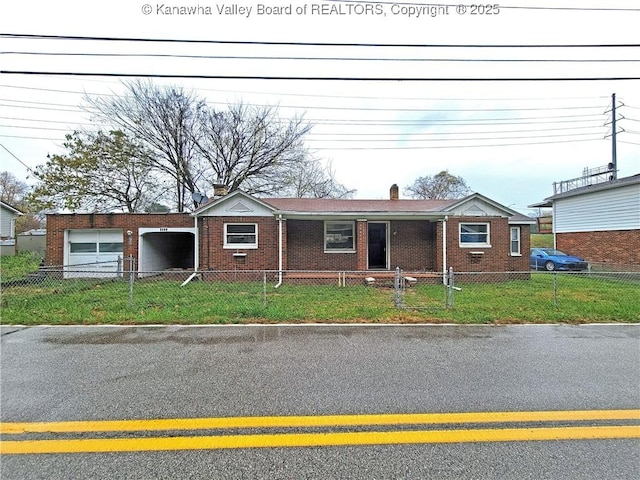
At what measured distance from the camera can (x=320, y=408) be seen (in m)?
2.98

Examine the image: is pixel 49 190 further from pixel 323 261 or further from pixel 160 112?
pixel 323 261

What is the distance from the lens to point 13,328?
587 centimetres

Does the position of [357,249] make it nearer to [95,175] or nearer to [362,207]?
[362,207]

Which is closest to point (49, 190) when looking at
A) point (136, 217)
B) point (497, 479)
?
point (136, 217)

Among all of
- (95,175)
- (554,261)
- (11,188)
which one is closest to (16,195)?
(11,188)

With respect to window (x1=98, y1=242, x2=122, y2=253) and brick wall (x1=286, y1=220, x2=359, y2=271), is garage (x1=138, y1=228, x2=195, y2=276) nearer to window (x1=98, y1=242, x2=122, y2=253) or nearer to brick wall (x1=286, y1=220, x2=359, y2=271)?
window (x1=98, y1=242, x2=122, y2=253)

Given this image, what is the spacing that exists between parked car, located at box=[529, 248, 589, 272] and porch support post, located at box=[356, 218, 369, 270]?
36.1ft

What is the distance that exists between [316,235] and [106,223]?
965 centimetres

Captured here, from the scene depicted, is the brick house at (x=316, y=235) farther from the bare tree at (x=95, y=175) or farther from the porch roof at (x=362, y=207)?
the bare tree at (x=95, y=175)

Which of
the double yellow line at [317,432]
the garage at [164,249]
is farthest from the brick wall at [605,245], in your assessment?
the garage at [164,249]

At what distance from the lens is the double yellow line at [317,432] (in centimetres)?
246

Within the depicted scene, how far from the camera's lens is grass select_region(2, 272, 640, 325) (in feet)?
21.1

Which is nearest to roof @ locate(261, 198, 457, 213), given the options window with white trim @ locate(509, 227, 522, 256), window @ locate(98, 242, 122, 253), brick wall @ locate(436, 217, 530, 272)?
brick wall @ locate(436, 217, 530, 272)

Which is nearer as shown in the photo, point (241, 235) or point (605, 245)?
point (241, 235)
